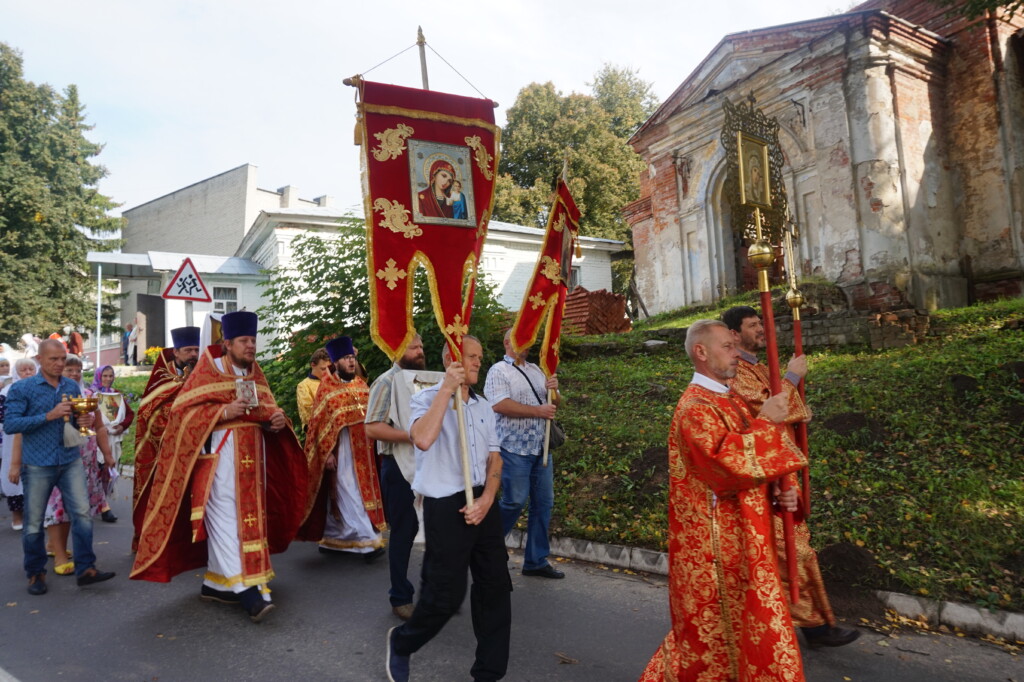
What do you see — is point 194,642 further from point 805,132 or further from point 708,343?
point 805,132

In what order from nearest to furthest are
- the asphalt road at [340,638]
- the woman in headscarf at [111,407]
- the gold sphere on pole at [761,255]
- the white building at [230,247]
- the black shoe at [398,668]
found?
the black shoe at [398,668] → the gold sphere on pole at [761,255] → the asphalt road at [340,638] → the woman in headscarf at [111,407] → the white building at [230,247]

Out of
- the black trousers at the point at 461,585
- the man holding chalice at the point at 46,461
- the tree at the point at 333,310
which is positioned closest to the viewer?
the black trousers at the point at 461,585

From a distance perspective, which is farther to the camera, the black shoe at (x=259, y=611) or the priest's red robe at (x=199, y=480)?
the priest's red robe at (x=199, y=480)

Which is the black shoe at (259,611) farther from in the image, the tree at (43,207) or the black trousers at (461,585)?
the tree at (43,207)

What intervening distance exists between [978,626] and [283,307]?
9173 mm

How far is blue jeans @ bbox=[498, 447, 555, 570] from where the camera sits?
5715 mm

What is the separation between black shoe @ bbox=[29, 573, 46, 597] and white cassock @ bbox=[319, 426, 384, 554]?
2232mm

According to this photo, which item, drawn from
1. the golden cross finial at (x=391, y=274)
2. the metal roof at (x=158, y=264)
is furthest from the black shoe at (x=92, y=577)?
the metal roof at (x=158, y=264)

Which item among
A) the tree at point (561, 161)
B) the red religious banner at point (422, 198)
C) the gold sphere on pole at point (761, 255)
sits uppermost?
the tree at point (561, 161)

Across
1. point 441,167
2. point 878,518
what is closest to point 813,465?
point 878,518

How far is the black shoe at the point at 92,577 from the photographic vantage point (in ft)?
19.9

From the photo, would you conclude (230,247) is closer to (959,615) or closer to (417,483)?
(417,483)

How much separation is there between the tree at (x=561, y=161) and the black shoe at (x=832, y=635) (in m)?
27.2

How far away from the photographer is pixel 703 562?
127 inches
